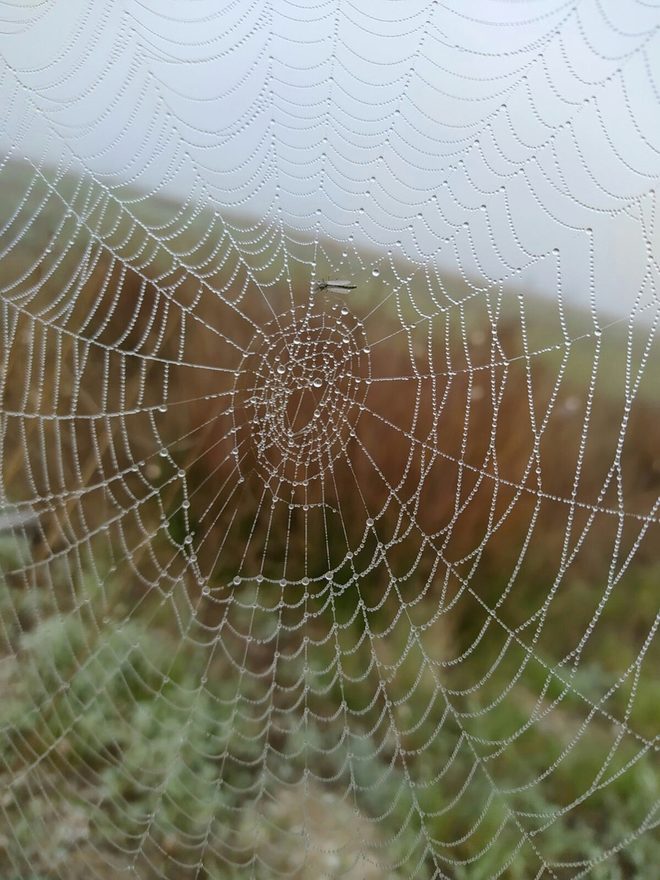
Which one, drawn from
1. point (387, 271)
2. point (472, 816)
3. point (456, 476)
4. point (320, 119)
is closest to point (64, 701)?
point (472, 816)

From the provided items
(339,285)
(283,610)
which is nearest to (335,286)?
(339,285)

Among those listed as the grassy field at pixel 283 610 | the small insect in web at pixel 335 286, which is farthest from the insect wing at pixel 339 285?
the grassy field at pixel 283 610

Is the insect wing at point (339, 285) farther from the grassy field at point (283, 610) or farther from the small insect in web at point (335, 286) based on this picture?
the grassy field at point (283, 610)

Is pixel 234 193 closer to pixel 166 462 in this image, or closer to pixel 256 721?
pixel 166 462

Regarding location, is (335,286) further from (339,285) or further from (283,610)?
(283,610)

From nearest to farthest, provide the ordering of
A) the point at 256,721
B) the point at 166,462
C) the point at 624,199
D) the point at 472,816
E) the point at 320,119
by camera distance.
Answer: the point at 624,199 → the point at 320,119 → the point at 472,816 → the point at 256,721 → the point at 166,462

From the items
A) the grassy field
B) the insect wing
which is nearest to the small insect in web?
the insect wing

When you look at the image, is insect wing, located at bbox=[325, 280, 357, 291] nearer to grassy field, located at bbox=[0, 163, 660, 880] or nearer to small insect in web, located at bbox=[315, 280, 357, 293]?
small insect in web, located at bbox=[315, 280, 357, 293]
